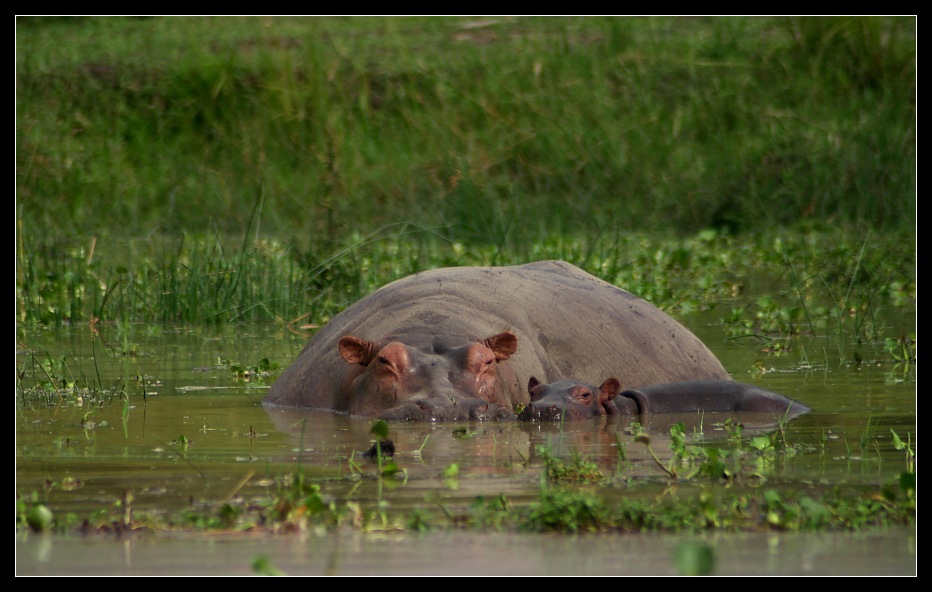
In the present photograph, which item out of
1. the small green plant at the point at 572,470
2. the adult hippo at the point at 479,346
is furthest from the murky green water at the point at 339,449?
the adult hippo at the point at 479,346

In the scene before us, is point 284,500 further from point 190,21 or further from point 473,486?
point 190,21

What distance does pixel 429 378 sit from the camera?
6.62 meters

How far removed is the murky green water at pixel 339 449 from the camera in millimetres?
3959

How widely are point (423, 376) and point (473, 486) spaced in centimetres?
185

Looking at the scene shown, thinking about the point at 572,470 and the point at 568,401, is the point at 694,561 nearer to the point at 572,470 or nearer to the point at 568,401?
the point at 572,470

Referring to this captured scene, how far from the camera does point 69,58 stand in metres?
18.9

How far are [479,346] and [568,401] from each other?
17.5 inches

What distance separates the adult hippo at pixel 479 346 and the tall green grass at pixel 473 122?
18.6 feet

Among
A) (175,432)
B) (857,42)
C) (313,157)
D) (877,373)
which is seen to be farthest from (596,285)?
(857,42)

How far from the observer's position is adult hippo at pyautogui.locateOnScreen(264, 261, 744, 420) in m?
6.65

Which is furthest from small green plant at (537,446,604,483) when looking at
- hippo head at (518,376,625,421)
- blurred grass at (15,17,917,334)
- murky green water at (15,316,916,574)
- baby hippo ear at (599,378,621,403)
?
blurred grass at (15,17,917,334)

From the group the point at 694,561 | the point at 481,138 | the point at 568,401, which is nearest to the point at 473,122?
the point at 481,138

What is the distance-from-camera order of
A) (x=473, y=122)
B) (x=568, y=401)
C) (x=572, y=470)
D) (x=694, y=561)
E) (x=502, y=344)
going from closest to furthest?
(x=694, y=561) → (x=572, y=470) → (x=568, y=401) → (x=502, y=344) → (x=473, y=122)
